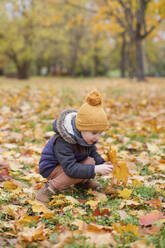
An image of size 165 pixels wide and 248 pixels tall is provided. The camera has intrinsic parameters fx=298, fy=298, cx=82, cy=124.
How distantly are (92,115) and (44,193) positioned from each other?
0.79 metres

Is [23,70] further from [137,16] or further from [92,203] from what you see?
[92,203]

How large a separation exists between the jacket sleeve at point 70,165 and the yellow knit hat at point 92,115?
211 millimetres

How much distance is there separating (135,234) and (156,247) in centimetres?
14

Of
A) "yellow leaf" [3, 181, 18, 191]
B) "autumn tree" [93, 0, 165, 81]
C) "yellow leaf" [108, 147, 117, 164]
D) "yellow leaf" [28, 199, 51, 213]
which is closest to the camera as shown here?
"yellow leaf" [28, 199, 51, 213]

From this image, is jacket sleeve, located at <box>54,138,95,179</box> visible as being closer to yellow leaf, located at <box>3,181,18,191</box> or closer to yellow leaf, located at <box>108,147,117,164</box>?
yellow leaf, located at <box>108,147,117,164</box>

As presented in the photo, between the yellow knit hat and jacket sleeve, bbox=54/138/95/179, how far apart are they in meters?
0.21

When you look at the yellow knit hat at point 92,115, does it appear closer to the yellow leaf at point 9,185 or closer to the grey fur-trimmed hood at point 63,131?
the grey fur-trimmed hood at point 63,131

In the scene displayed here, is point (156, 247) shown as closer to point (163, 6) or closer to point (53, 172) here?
point (53, 172)

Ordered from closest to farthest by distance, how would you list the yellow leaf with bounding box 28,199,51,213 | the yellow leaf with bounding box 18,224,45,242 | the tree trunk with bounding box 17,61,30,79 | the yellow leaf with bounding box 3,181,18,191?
the yellow leaf with bounding box 18,224,45,242 → the yellow leaf with bounding box 28,199,51,213 → the yellow leaf with bounding box 3,181,18,191 → the tree trunk with bounding box 17,61,30,79

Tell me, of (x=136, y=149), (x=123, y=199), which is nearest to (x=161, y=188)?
(x=123, y=199)

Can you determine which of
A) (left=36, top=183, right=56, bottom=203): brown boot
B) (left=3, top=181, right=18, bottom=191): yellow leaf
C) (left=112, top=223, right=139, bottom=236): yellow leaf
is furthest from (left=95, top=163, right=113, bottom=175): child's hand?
(left=3, top=181, right=18, bottom=191): yellow leaf

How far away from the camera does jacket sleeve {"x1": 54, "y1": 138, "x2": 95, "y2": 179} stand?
244 centimetres

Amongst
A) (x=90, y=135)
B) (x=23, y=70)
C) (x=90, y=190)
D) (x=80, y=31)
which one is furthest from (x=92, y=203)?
(x=80, y=31)

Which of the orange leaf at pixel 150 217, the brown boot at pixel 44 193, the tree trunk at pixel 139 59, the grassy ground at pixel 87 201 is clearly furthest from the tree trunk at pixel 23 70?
the orange leaf at pixel 150 217
